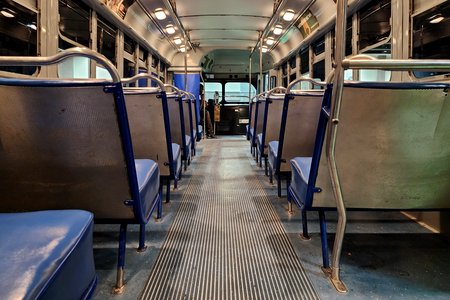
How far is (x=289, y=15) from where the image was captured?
5969 mm

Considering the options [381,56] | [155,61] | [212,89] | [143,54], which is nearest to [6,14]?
[381,56]

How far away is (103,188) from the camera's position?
1.31m

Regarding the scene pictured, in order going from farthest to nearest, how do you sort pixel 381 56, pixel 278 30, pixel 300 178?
1. pixel 278 30
2. pixel 381 56
3. pixel 300 178

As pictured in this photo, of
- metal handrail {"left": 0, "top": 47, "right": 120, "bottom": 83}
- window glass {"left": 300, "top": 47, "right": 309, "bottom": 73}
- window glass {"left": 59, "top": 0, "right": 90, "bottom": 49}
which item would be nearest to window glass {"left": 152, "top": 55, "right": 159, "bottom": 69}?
window glass {"left": 300, "top": 47, "right": 309, "bottom": 73}

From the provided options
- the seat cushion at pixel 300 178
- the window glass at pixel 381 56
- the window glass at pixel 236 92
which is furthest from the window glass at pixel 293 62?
the seat cushion at pixel 300 178

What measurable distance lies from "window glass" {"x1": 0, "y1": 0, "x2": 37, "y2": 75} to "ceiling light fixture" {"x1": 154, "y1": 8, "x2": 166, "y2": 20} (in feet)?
11.0

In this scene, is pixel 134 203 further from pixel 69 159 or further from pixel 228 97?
pixel 228 97

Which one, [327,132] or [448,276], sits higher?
[327,132]

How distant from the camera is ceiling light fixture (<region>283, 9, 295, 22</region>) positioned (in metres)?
5.77

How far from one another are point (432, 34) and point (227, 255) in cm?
245

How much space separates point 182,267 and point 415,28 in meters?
2.84

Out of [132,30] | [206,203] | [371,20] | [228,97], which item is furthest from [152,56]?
[206,203]

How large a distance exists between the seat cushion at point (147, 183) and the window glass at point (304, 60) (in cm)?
610

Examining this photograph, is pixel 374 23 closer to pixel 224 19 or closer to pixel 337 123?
pixel 337 123
